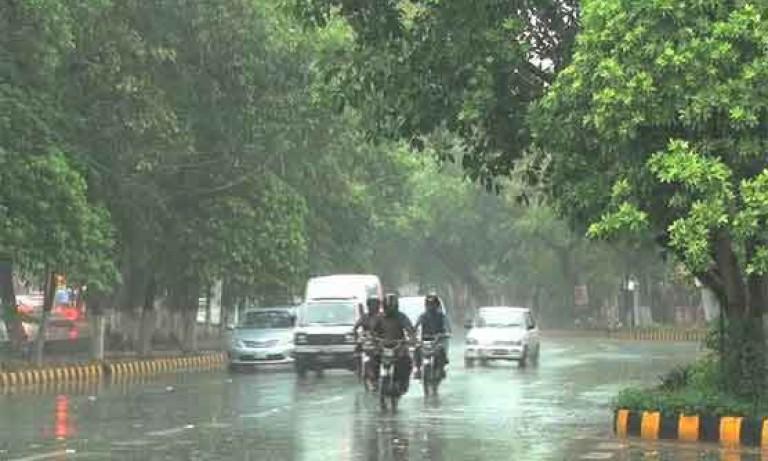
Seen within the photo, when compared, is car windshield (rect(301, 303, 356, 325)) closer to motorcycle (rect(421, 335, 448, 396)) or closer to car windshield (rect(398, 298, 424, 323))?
car windshield (rect(398, 298, 424, 323))

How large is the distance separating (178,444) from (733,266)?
6795 millimetres

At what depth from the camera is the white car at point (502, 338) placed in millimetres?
32125

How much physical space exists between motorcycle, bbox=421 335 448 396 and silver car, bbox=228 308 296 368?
9.14 metres

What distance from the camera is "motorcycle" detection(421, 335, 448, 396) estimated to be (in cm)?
2083

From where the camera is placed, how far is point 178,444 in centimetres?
1323

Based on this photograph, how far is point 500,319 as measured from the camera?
33344 mm

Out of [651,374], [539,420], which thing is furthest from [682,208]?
[651,374]

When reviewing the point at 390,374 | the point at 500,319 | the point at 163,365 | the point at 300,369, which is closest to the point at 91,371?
the point at 163,365

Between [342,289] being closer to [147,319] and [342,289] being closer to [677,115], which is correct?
[147,319]

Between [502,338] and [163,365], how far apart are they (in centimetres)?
875

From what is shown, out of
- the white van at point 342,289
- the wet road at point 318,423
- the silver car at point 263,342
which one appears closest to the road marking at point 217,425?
the wet road at point 318,423

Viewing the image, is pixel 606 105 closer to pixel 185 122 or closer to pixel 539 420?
pixel 539 420

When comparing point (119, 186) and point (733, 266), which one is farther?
point (119, 186)

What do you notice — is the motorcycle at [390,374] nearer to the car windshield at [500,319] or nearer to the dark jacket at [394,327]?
the dark jacket at [394,327]
